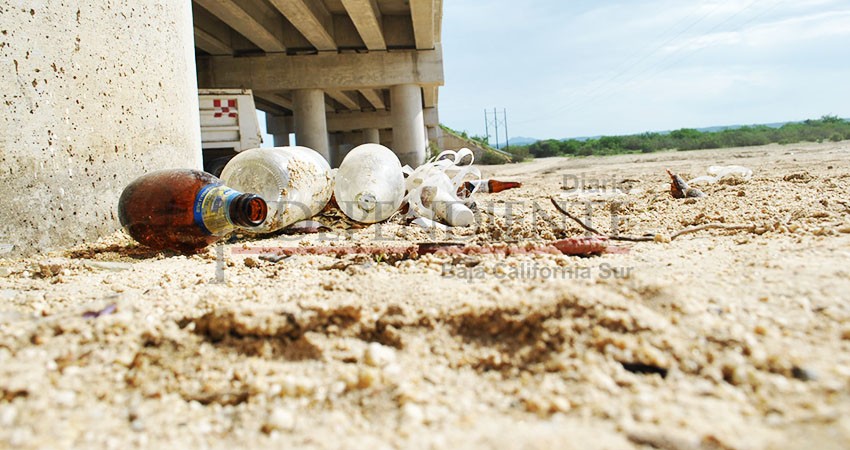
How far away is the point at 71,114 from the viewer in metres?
3.13

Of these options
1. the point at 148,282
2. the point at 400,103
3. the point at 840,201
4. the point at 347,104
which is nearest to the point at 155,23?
the point at 148,282

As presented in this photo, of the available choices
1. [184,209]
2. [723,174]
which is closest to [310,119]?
[723,174]

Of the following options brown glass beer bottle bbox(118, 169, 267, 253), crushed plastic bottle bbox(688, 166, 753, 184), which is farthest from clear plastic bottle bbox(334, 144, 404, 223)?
crushed plastic bottle bbox(688, 166, 753, 184)

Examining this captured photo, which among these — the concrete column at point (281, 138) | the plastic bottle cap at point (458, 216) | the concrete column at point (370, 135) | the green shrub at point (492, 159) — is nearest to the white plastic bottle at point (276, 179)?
the plastic bottle cap at point (458, 216)

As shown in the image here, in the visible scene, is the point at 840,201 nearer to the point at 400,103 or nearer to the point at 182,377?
the point at 182,377

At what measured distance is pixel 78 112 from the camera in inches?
125

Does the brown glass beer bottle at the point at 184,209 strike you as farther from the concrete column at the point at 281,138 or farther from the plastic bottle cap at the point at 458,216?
the concrete column at the point at 281,138

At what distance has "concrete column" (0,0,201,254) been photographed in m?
2.85

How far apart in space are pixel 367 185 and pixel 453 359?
2649 mm

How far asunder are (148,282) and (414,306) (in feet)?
4.19

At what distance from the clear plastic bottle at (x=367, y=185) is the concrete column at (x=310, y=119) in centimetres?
976

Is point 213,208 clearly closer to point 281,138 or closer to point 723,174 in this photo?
point 723,174

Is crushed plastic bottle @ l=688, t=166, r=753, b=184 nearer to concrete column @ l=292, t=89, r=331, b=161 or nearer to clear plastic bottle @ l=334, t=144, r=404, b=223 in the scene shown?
clear plastic bottle @ l=334, t=144, r=404, b=223

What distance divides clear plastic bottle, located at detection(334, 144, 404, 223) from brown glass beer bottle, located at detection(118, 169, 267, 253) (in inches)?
44.8
